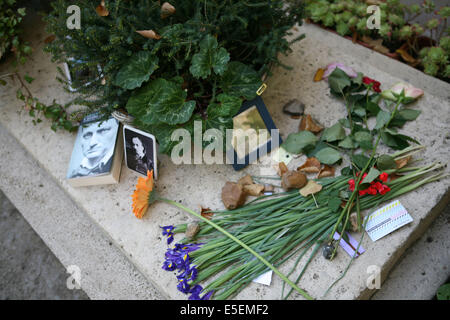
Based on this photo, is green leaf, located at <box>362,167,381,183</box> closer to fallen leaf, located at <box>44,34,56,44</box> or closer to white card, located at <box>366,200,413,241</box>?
white card, located at <box>366,200,413,241</box>

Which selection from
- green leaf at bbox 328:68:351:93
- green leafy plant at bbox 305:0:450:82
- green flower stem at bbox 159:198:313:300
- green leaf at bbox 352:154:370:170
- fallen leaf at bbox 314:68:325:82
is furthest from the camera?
green leafy plant at bbox 305:0:450:82

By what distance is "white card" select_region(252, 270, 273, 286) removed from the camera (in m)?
1.35

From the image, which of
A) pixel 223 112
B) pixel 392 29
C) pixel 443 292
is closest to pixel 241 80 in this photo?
pixel 223 112

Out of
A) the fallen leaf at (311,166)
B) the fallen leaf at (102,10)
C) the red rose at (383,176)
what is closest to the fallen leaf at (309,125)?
the fallen leaf at (311,166)

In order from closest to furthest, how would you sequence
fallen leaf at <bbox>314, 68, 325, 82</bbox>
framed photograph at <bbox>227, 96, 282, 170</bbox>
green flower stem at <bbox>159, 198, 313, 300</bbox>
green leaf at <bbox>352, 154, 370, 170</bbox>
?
green flower stem at <bbox>159, 198, 313, 300</bbox>
green leaf at <bbox>352, 154, 370, 170</bbox>
framed photograph at <bbox>227, 96, 282, 170</bbox>
fallen leaf at <bbox>314, 68, 325, 82</bbox>

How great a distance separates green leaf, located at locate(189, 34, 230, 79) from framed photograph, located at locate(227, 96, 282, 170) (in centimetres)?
27

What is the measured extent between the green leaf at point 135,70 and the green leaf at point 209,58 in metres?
0.16

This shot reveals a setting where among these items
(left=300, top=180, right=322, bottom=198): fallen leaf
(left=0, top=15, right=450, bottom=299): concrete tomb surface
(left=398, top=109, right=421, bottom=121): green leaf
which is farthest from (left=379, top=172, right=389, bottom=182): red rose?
(left=398, top=109, right=421, bottom=121): green leaf

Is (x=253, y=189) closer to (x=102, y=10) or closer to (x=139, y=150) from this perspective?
(x=139, y=150)

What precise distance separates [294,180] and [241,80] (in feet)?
1.48

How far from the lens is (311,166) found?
5.24 ft

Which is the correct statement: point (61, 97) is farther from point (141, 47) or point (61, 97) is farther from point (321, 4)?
point (321, 4)

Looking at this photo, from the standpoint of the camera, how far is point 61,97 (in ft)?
6.55

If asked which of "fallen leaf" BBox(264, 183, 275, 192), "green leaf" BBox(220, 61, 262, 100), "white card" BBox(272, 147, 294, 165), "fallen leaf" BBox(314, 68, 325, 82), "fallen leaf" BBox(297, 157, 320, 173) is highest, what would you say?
"green leaf" BBox(220, 61, 262, 100)
